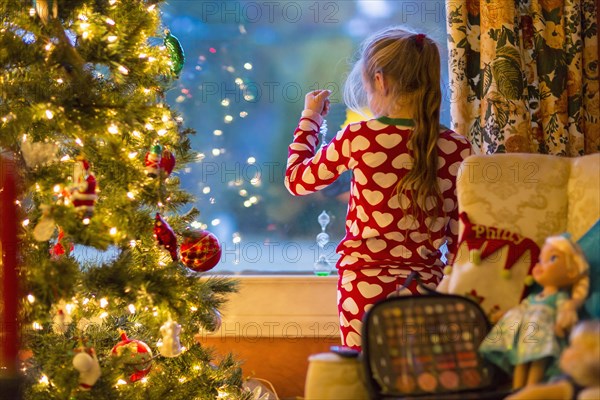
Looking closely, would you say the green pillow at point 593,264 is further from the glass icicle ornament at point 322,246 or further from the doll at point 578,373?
the glass icicle ornament at point 322,246

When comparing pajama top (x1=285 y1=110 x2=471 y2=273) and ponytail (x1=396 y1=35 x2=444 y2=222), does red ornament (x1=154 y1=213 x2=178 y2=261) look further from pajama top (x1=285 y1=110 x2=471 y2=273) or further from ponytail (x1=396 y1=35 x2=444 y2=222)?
ponytail (x1=396 y1=35 x2=444 y2=222)

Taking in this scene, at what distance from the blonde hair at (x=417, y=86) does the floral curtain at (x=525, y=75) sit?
0.45 metres

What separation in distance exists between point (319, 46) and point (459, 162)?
1168 mm

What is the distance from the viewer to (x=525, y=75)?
2717 mm

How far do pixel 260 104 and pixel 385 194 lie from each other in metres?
1.15

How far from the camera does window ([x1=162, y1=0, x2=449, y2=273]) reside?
10.6ft

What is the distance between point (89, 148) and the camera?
222 cm

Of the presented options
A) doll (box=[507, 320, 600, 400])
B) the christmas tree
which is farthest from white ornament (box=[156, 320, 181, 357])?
doll (box=[507, 320, 600, 400])

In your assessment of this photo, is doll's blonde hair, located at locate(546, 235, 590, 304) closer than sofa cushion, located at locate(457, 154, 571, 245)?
Yes

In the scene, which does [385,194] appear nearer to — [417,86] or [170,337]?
[417,86]

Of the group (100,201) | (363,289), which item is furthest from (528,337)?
(100,201)

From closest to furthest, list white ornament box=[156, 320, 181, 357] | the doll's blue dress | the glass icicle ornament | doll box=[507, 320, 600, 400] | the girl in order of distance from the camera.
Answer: doll box=[507, 320, 600, 400], the doll's blue dress, white ornament box=[156, 320, 181, 357], the girl, the glass icicle ornament

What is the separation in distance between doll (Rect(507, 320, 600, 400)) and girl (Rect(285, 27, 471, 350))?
2.24ft

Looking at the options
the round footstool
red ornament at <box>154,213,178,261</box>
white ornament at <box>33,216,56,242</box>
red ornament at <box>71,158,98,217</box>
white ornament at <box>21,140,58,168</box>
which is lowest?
the round footstool
